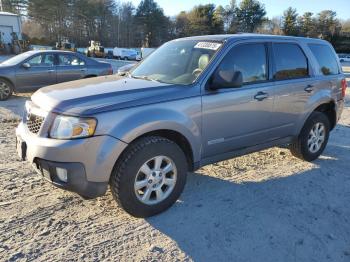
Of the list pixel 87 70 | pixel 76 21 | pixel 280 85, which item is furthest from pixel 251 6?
pixel 280 85

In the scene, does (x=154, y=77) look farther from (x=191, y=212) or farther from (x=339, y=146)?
(x=339, y=146)

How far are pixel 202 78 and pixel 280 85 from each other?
4.46 ft

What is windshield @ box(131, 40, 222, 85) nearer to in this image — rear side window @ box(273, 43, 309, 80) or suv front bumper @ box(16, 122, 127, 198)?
rear side window @ box(273, 43, 309, 80)

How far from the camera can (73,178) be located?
3.20 metres

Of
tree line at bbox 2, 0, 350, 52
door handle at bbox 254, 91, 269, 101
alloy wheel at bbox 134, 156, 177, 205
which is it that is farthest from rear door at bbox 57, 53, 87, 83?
tree line at bbox 2, 0, 350, 52

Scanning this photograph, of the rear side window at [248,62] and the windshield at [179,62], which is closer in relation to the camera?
the windshield at [179,62]

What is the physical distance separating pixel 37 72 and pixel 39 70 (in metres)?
0.09

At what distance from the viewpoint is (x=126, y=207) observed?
353cm

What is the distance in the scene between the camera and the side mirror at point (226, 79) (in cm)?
383

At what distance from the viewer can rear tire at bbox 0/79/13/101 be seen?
413 inches

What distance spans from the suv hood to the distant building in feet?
143

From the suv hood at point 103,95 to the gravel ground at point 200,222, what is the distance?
1.14 meters

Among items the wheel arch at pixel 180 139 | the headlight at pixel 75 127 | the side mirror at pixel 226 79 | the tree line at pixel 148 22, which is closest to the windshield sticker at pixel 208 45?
the side mirror at pixel 226 79

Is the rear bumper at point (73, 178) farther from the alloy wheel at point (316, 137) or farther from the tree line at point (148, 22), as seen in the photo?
the tree line at point (148, 22)
